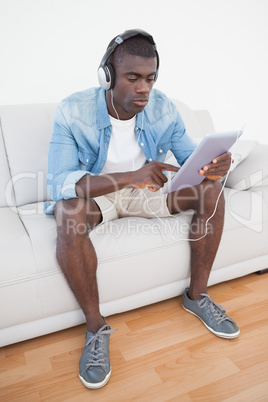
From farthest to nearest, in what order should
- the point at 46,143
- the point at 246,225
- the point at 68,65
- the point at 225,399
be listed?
the point at 68,65, the point at 46,143, the point at 246,225, the point at 225,399

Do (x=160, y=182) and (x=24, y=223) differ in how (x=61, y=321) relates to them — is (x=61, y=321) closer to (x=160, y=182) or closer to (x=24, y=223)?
(x=24, y=223)

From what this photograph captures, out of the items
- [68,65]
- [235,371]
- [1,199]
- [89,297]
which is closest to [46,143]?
[1,199]

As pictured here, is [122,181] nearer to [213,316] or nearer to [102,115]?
[102,115]

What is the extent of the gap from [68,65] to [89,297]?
1428mm

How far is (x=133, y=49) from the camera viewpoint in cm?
111

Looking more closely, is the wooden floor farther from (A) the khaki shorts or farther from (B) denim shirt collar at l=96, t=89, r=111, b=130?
(B) denim shirt collar at l=96, t=89, r=111, b=130

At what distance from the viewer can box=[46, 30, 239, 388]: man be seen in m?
Result: 1.06

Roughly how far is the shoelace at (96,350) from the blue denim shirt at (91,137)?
0.47m

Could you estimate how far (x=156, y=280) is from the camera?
4.09ft

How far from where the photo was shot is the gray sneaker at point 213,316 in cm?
116

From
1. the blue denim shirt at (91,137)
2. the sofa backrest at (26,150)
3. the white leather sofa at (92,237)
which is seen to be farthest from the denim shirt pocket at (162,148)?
the sofa backrest at (26,150)

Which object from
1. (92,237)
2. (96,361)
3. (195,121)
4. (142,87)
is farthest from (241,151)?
(96,361)

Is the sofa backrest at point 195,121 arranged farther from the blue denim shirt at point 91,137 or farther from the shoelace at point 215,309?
the shoelace at point 215,309

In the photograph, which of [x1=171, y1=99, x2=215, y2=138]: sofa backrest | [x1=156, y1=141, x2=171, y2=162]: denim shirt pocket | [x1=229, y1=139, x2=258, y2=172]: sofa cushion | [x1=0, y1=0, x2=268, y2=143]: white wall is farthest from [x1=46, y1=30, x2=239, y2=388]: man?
[x1=0, y1=0, x2=268, y2=143]: white wall
